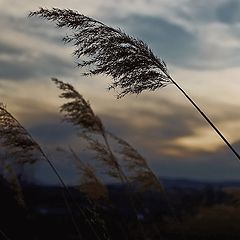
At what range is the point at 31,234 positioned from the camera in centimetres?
1695

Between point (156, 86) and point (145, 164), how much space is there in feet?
8.52

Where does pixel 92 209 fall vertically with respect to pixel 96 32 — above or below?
below

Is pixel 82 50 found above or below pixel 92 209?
above

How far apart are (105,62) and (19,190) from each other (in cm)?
373

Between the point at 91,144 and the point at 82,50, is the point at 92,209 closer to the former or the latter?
the point at 91,144

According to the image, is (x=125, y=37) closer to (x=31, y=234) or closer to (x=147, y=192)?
(x=147, y=192)

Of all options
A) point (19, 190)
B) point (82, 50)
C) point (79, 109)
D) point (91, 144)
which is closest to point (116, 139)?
point (91, 144)

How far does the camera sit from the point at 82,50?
4.86m

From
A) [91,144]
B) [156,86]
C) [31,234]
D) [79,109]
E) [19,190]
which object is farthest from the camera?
[31,234]

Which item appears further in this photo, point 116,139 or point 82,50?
point 116,139

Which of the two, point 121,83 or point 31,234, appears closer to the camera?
point 121,83

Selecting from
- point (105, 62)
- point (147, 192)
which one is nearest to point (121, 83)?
point (105, 62)

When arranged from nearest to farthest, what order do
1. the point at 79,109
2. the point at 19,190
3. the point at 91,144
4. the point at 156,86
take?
the point at 156,86
the point at 79,109
the point at 91,144
the point at 19,190

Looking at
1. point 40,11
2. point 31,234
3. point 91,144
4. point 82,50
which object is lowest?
point 31,234
